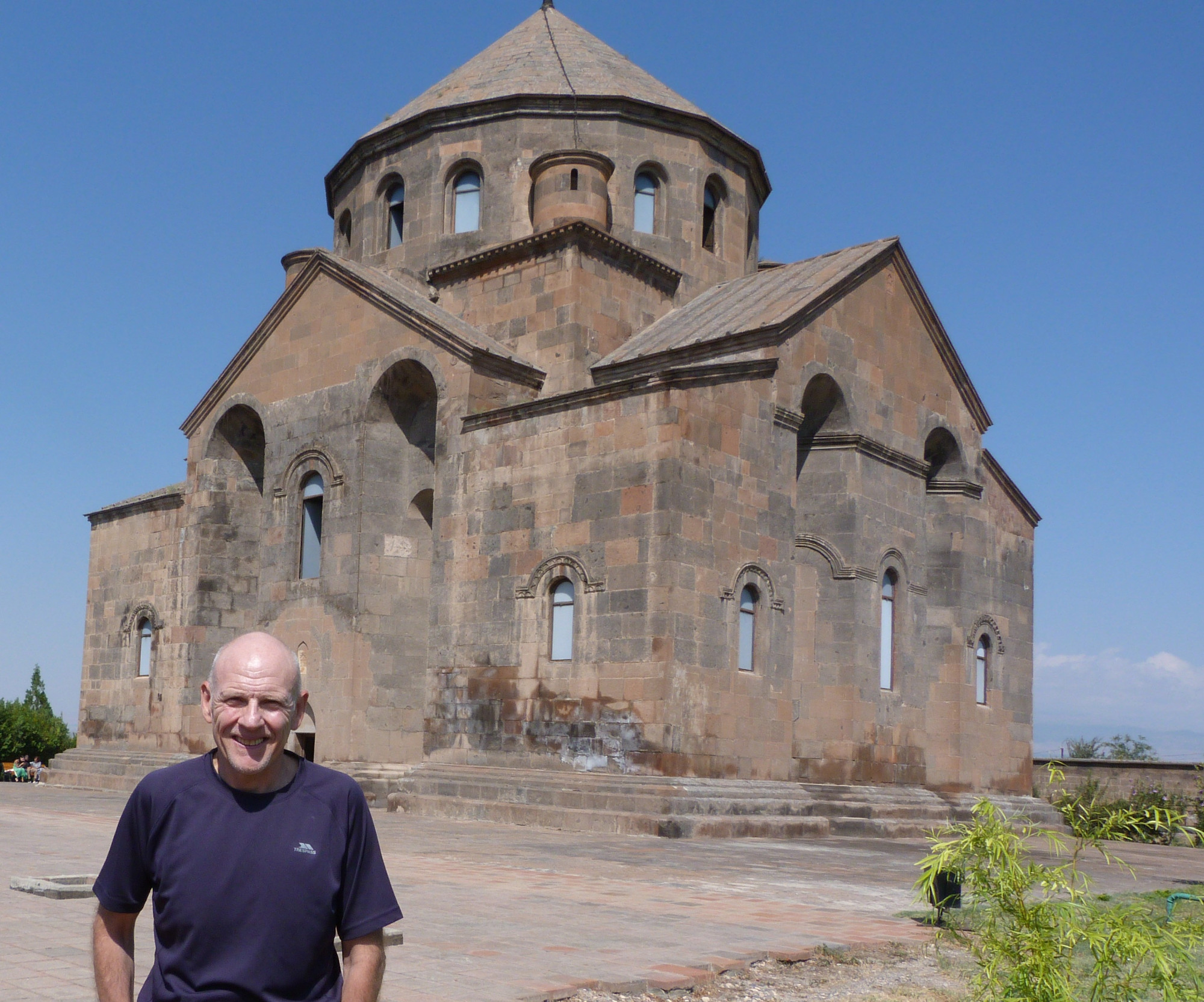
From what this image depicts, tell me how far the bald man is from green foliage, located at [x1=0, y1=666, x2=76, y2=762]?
38803 mm

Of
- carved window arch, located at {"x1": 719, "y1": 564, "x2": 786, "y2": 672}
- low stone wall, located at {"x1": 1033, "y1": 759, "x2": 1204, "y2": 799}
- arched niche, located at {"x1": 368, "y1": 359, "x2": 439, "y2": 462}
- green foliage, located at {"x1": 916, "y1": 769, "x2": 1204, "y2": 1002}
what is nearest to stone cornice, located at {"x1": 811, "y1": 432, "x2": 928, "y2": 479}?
carved window arch, located at {"x1": 719, "y1": 564, "x2": 786, "y2": 672}

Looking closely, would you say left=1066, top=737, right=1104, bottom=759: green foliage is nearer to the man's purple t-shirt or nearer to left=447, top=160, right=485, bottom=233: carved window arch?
left=447, top=160, right=485, bottom=233: carved window arch

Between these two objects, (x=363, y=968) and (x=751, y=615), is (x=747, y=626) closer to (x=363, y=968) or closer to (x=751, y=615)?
(x=751, y=615)

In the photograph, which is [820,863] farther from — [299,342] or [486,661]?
[299,342]

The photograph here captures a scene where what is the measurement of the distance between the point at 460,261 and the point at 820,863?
13.2 metres

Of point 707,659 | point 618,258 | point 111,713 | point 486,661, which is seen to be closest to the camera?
point 707,659

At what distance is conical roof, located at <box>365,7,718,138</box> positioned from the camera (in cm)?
2420

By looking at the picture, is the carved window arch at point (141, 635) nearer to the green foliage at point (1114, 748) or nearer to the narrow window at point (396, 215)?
the narrow window at point (396, 215)

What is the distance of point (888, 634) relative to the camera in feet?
67.4

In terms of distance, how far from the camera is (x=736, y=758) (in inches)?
674

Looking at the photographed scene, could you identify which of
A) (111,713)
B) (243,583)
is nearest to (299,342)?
(243,583)

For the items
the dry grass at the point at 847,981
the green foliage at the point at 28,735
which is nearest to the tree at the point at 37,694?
the green foliage at the point at 28,735

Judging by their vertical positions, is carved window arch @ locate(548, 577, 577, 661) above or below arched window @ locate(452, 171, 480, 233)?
below

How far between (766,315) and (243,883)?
1675 centimetres
